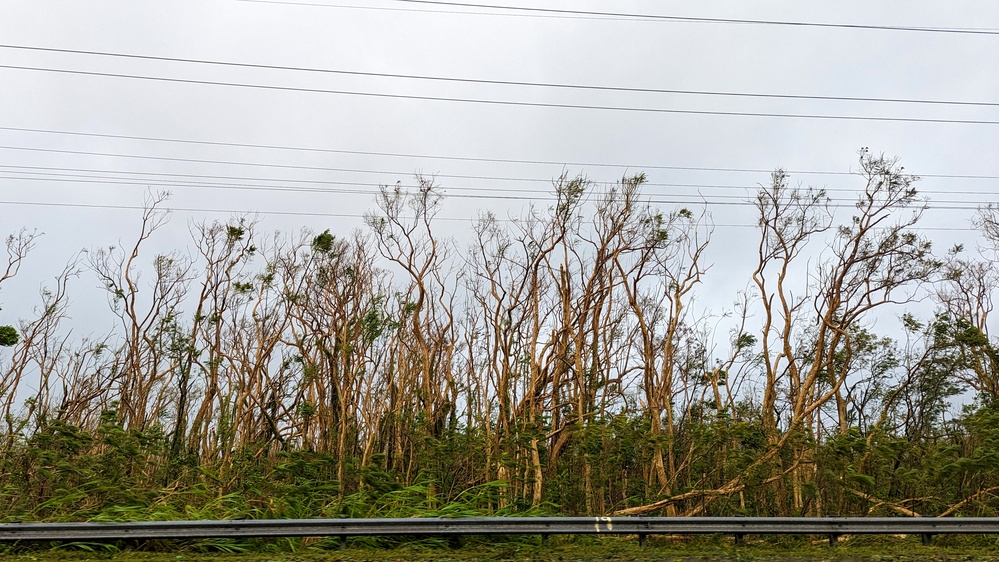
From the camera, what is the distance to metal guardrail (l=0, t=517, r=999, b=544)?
719cm

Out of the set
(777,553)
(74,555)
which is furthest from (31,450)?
(777,553)

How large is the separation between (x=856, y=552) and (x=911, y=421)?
21.6 m

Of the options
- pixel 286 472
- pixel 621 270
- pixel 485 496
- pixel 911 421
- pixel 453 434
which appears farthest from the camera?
pixel 911 421

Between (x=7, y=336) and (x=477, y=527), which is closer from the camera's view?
(x=477, y=527)

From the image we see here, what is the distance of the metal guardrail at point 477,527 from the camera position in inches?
283

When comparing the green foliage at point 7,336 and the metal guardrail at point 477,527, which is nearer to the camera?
the metal guardrail at point 477,527

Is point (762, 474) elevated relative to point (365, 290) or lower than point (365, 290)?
lower

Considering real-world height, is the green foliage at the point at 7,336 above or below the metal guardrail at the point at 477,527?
above

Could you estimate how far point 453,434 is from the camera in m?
16.0

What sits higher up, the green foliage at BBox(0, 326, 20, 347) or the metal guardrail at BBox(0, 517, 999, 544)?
the green foliage at BBox(0, 326, 20, 347)

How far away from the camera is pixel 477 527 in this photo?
7.70 metres

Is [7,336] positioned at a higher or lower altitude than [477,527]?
higher

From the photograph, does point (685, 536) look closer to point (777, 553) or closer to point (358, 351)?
point (777, 553)

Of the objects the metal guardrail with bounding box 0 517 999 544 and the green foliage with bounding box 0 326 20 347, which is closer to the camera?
the metal guardrail with bounding box 0 517 999 544
